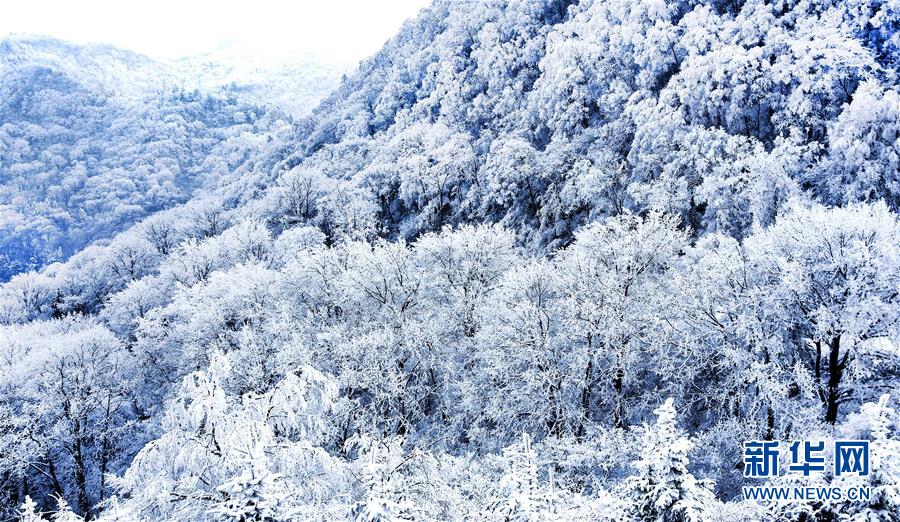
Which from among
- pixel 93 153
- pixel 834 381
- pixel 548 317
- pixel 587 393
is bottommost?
pixel 93 153

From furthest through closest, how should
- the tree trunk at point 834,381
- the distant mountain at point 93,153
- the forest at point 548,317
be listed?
the distant mountain at point 93,153 → the tree trunk at point 834,381 → the forest at point 548,317

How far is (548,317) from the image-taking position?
23.0 m

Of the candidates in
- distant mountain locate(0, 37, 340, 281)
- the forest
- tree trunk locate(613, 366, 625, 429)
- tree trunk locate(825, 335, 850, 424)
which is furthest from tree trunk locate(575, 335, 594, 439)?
distant mountain locate(0, 37, 340, 281)

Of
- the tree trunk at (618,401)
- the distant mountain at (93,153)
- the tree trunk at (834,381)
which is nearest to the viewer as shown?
the tree trunk at (834,381)

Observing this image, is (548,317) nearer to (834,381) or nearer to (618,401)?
(618,401)

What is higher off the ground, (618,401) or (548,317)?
(548,317)

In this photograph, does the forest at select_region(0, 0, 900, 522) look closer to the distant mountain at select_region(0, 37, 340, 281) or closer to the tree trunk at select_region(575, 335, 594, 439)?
the tree trunk at select_region(575, 335, 594, 439)

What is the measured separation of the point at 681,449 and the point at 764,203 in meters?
33.4

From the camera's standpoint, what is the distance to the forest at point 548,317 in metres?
9.76

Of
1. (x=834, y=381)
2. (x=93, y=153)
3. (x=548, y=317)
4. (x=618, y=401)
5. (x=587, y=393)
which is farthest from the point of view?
(x=93, y=153)

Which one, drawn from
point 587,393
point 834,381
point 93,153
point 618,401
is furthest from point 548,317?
point 93,153

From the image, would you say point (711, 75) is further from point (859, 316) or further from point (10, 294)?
point (10, 294)

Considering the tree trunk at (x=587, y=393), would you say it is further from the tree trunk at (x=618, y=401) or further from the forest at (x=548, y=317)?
the tree trunk at (x=618, y=401)

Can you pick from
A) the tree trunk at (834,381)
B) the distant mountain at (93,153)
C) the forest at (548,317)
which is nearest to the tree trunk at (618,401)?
the forest at (548,317)
